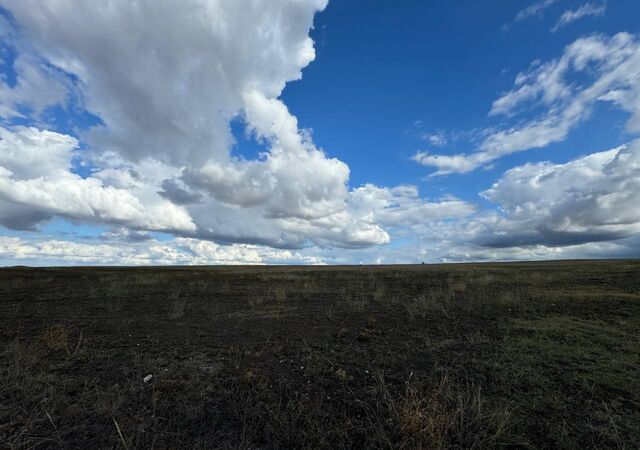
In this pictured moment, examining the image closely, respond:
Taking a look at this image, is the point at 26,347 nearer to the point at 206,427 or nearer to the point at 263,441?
the point at 206,427

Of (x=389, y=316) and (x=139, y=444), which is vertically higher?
(x=389, y=316)

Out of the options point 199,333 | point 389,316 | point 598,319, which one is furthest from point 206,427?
point 598,319

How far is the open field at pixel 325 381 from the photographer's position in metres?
4.76

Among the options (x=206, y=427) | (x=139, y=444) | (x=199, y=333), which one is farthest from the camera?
(x=199, y=333)

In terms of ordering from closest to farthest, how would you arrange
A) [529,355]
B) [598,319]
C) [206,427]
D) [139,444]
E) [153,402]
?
[139,444] < [206,427] < [153,402] < [529,355] < [598,319]

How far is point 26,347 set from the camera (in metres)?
8.24

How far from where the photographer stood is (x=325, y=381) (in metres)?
6.48

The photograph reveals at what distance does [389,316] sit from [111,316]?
10164 mm

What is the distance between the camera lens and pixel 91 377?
22.2ft

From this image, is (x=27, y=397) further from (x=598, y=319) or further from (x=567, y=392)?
(x=598, y=319)

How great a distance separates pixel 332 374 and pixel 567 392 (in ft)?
13.3

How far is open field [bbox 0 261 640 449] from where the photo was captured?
187 inches

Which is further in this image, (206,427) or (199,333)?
(199,333)

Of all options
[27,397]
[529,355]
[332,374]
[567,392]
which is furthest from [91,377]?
[529,355]
